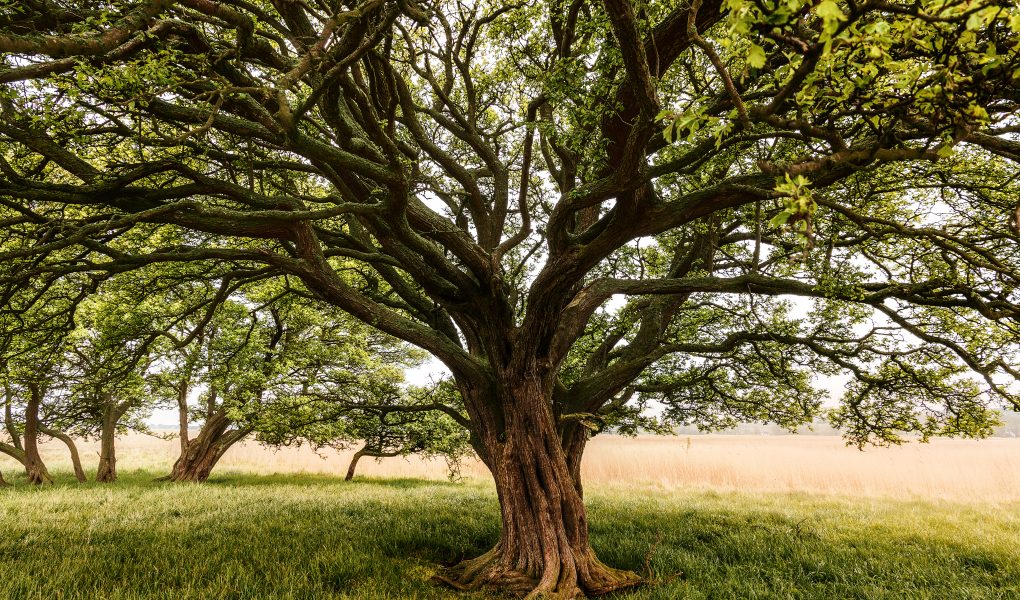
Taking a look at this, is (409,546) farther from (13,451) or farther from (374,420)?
(13,451)

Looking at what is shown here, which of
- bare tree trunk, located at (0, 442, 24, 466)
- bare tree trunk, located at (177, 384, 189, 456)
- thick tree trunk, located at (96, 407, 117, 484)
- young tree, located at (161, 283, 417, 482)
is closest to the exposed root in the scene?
young tree, located at (161, 283, 417, 482)

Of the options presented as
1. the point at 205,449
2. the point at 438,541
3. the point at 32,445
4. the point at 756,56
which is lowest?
the point at 438,541

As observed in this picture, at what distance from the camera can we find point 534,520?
759 cm

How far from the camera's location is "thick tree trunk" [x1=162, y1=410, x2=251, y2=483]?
19.1 metres

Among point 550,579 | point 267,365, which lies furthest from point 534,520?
point 267,365

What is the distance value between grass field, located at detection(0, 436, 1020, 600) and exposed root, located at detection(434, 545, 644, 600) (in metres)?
0.47

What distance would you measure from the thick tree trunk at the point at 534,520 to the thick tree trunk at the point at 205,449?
52.1ft

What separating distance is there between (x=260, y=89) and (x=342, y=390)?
14.4m

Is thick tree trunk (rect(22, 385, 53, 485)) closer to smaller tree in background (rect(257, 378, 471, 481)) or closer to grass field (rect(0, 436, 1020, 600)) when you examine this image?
grass field (rect(0, 436, 1020, 600))

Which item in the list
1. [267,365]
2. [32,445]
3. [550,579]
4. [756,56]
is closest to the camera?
[756,56]

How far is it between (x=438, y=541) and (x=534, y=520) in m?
3.00

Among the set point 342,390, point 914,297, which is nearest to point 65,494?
point 342,390

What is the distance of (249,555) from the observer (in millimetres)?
7715

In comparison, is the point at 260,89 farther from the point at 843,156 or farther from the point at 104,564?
the point at 104,564
